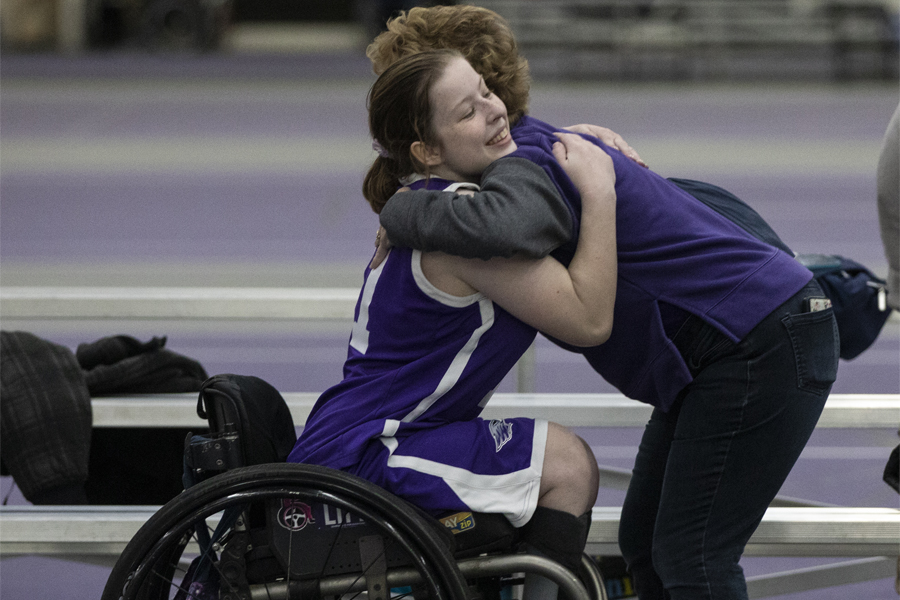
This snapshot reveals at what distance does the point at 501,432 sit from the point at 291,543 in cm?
40

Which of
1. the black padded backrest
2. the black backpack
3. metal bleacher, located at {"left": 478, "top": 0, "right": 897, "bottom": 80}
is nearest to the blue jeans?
the black padded backrest

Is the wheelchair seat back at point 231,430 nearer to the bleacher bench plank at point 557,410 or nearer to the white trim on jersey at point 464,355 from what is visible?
the white trim on jersey at point 464,355

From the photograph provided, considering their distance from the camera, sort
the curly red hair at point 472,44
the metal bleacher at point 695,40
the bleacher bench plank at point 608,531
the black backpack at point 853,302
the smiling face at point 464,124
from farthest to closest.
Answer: the metal bleacher at point 695,40 → the black backpack at point 853,302 → the bleacher bench plank at point 608,531 → the curly red hair at point 472,44 → the smiling face at point 464,124

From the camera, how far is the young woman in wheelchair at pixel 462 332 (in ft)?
5.25

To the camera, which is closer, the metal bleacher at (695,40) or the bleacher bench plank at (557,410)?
the bleacher bench plank at (557,410)

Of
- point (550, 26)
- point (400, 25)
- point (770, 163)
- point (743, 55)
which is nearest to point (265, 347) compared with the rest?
point (400, 25)

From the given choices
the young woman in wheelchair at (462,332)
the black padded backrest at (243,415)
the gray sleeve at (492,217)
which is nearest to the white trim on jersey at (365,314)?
the young woman in wheelchair at (462,332)

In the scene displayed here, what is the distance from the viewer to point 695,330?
167 centimetres

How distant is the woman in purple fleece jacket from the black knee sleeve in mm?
157

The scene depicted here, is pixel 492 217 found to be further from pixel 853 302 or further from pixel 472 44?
pixel 853 302

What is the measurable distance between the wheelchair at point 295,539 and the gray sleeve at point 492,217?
0.41 metres

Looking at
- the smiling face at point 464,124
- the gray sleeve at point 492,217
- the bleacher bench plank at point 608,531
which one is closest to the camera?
the gray sleeve at point 492,217

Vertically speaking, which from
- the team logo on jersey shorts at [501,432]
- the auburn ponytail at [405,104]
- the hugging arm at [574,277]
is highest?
the auburn ponytail at [405,104]

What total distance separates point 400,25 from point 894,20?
1764cm
